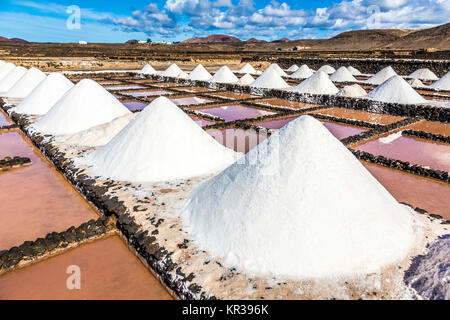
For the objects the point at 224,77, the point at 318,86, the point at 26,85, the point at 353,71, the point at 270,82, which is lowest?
the point at 26,85

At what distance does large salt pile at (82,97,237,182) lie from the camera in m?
4.62

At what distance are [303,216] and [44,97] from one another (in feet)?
30.4

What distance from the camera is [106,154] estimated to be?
5.03 m

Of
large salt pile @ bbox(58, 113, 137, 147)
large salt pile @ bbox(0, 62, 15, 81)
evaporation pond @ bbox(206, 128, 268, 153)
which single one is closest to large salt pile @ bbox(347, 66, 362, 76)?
evaporation pond @ bbox(206, 128, 268, 153)

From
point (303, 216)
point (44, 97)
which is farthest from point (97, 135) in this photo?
point (303, 216)

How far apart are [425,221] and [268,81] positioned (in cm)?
1268

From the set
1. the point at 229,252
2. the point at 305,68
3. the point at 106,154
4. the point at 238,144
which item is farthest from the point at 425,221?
the point at 305,68

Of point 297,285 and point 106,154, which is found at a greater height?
point 106,154

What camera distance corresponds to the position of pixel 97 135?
6199 mm

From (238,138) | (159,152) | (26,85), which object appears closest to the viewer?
(159,152)

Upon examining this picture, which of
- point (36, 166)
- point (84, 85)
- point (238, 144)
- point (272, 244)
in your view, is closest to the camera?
point (272, 244)

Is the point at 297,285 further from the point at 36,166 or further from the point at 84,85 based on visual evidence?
the point at 84,85

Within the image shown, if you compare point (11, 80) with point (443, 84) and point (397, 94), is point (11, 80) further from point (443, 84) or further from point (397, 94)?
point (443, 84)
